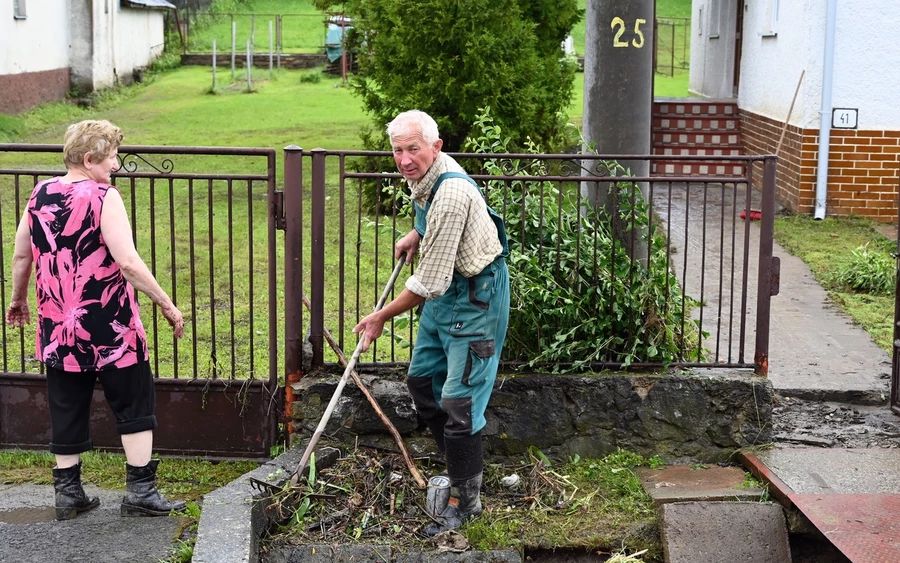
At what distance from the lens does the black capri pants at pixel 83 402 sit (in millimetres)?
4629

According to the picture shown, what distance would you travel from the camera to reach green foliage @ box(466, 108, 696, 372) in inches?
207

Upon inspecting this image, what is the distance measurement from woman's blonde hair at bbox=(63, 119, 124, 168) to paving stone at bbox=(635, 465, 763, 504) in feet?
9.20

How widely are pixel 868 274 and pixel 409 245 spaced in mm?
5220

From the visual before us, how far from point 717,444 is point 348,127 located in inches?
599

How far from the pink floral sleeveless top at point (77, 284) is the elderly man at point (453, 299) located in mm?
1023

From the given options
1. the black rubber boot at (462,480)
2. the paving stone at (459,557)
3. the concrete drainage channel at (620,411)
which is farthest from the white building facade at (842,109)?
the paving stone at (459,557)

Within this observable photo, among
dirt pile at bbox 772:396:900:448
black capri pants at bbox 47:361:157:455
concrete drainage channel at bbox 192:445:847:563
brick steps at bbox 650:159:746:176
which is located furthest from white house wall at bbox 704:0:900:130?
black capri pants at bbox 47:361:157:455

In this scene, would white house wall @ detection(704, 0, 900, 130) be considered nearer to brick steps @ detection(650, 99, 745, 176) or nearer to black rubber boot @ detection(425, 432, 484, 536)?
brick steps @ detection(650, 99, 745, 176)

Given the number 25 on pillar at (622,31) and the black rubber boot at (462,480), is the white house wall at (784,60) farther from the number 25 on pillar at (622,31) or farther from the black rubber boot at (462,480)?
the black rubber boot at (462,480)

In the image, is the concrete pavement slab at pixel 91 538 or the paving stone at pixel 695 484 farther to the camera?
the paving stone at pixel 695 484

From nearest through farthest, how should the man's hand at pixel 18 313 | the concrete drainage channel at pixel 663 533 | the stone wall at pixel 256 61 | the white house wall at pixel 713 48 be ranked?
the concrete drainage channel at pixel 663 533 < the man's hand at pixel 18 313 < the white house wall at pixel 713 48 < the stone wall at pixel 256 61

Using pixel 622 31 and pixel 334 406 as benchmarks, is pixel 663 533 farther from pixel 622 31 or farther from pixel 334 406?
pixel 622 31

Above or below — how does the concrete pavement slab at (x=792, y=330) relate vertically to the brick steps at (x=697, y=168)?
below

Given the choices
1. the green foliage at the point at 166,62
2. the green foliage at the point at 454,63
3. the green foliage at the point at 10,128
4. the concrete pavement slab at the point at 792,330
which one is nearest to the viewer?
the concrete pavement slab at the point at 792,330
